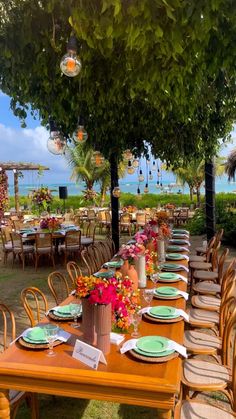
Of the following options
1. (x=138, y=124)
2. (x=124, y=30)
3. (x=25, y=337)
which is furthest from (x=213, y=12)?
(x=138, y=124)

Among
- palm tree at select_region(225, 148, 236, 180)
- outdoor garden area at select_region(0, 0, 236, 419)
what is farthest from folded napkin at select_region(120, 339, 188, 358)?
palm tree at select_region(225, 148, 236, 180)

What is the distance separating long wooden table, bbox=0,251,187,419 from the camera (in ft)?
6.12

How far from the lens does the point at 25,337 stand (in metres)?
2.40

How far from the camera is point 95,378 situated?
1.93 metres

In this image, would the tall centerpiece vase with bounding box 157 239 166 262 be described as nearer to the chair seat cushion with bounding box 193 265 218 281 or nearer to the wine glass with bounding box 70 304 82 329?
the chair seat cushion with bounding box 193 265 218 281

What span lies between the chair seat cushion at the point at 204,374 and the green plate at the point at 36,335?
1046 mm

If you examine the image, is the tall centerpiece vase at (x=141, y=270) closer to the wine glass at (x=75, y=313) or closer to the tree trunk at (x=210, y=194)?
the wine glass at (x=75, y=313)

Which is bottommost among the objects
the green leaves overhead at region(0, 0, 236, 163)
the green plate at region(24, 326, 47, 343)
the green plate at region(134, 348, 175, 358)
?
the green plate at region(134, 348, 175, 358)

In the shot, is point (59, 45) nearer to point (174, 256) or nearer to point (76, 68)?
point (76, 68)

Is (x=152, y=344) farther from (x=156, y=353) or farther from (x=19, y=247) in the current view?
(x=19, y=247)

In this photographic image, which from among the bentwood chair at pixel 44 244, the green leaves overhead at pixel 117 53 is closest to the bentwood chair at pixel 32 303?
the green leaves overhead at pixel 117 53

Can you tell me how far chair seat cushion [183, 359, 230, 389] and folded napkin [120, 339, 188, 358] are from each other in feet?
1.43

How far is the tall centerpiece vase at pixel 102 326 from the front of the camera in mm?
2219

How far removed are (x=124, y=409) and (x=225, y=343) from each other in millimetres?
1003
